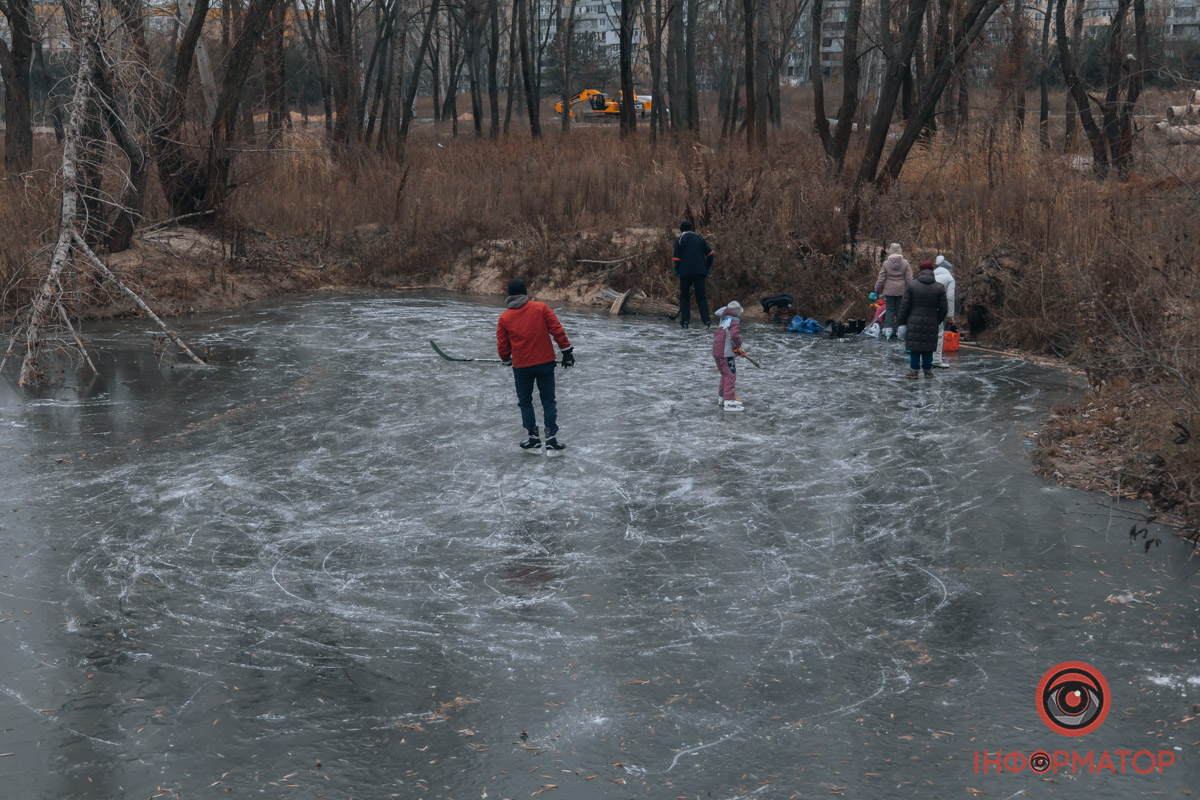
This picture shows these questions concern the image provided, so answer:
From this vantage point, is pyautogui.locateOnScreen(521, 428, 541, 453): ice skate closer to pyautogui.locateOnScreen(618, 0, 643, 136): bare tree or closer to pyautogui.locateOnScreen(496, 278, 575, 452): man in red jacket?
pyautogui.locateOnScreen(496, 278, 575, 452): man in red jacket

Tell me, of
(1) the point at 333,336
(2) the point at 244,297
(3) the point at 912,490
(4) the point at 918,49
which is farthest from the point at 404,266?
(3) the point at 912,490

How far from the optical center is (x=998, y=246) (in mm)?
18109

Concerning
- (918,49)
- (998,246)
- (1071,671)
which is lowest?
(1071,671)

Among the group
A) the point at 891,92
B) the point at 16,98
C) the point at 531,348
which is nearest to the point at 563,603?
the point at 531,348

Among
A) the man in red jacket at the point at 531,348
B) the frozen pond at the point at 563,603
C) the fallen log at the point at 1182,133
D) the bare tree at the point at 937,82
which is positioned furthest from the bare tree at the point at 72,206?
the bare tree at the point at 937,82

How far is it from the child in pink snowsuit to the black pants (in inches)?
270

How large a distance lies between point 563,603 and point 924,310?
8748 millimetres

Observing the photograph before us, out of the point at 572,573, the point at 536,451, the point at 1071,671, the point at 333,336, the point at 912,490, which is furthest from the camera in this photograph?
the point at 333,336

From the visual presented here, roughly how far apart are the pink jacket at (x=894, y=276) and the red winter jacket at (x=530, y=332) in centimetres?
861

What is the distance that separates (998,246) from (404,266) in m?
13.9

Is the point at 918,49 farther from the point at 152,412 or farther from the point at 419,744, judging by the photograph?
the point at 419,744

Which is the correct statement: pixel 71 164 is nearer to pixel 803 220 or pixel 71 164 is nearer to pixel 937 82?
pixel 803 220

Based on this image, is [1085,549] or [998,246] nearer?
[1085,549]

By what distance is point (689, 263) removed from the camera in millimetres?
19281
